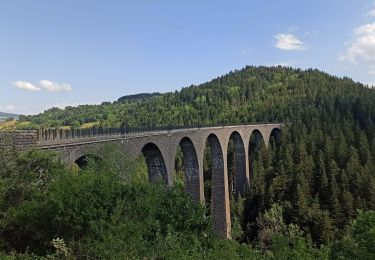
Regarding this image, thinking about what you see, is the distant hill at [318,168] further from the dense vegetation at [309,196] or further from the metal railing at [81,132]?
A: the metal railing at [81,132]

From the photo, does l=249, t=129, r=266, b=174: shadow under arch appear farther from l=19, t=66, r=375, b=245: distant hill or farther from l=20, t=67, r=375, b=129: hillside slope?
l=20, t=67, r=375, b=129: hillside slope

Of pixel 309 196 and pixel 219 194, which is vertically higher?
pixel 219 194

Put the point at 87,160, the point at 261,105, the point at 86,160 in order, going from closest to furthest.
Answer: the point at 87,160
the point at 86,160
the point at 261,105

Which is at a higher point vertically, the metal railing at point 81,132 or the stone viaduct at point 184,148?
the metal railing at point 81,132

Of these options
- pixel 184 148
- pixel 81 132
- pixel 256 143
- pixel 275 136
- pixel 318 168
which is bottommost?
pixel 318 168

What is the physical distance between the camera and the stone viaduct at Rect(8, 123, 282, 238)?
83.3ft

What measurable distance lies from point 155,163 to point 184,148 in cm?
1330

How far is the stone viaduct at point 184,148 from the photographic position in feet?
83.3

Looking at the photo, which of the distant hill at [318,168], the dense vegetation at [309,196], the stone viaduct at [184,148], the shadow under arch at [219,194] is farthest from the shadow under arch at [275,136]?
the shadow under arch at [219,194]

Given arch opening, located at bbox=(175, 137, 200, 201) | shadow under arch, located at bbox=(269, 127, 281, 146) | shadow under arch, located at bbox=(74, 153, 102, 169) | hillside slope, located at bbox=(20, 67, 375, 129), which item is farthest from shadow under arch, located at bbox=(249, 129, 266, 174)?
shadow under arch, located at bbox=(74, 153, 102, 169)

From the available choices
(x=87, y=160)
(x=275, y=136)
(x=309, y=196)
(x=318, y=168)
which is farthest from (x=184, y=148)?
(x=275, y=136)

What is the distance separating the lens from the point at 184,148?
54031 mm

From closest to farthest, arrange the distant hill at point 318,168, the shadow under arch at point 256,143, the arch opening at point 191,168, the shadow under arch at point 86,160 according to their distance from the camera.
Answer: the shadow under arch at point 86,160 → the arch opening at point 191,168 → the distant hill at point 318,168 → the shadow under arch at point 256,143

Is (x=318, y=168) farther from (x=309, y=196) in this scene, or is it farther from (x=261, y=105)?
(x=261, y=105)
